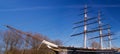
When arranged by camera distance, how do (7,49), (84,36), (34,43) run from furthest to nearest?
1. (34,43)
2. (7,49)
3. (84,36)

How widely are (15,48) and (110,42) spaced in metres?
30.4

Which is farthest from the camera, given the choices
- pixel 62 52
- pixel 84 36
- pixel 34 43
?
pixel 34 43

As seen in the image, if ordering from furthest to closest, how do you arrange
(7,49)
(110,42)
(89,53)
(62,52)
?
(110,42)
(7,49)
(89,53)
(62,52)

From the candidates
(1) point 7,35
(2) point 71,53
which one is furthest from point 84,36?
(1) point 7,35

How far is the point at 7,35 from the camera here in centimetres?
4678

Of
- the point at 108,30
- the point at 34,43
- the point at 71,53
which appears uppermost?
the point at 108,30

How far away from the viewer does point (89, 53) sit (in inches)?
1184

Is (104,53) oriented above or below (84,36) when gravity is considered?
below

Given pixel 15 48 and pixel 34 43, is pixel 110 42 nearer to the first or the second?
pixel 34 43

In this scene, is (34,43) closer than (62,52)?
No

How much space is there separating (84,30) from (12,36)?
1783 cm

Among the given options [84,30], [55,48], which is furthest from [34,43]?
[55,48]

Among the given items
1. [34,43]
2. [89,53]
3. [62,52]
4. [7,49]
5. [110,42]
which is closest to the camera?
[62,52]

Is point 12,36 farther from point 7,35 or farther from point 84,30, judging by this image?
point 84,30
